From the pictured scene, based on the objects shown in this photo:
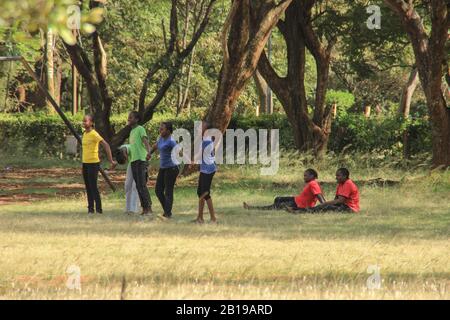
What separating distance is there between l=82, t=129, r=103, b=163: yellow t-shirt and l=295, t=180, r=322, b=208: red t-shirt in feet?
12.5

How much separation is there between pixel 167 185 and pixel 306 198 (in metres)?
2.85

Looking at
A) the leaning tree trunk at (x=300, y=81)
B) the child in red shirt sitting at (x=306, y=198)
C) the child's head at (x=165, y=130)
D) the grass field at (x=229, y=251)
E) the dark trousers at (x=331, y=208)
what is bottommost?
the grass field at (x=229, y=251)

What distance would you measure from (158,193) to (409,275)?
26.4 feet

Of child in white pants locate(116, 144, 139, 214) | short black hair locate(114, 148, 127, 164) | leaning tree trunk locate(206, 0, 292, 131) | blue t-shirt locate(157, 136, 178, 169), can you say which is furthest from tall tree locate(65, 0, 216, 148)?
blue t-shirt locate(157, 136, 178, 169)

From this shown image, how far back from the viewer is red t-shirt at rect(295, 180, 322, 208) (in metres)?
20.9

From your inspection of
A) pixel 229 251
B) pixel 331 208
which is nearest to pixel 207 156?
pixel 331 208

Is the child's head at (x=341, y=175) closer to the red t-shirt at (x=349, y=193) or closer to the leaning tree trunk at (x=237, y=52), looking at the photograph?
the red t-shirt at (x=349, y=193)

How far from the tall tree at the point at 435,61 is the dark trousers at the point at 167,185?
9868mm

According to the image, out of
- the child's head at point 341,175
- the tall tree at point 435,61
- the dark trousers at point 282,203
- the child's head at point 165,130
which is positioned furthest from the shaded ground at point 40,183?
the tall tree at point 435,61

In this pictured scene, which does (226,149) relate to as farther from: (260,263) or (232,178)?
(260,263)

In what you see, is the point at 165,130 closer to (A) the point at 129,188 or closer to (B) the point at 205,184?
(B) the point at 205,184

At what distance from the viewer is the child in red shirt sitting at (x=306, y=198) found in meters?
20.8

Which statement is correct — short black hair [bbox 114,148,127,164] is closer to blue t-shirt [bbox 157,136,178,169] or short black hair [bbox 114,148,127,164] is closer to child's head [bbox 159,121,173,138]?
blue t-shirt [bbox 157,136,178,169]

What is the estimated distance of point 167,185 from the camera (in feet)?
65.1
